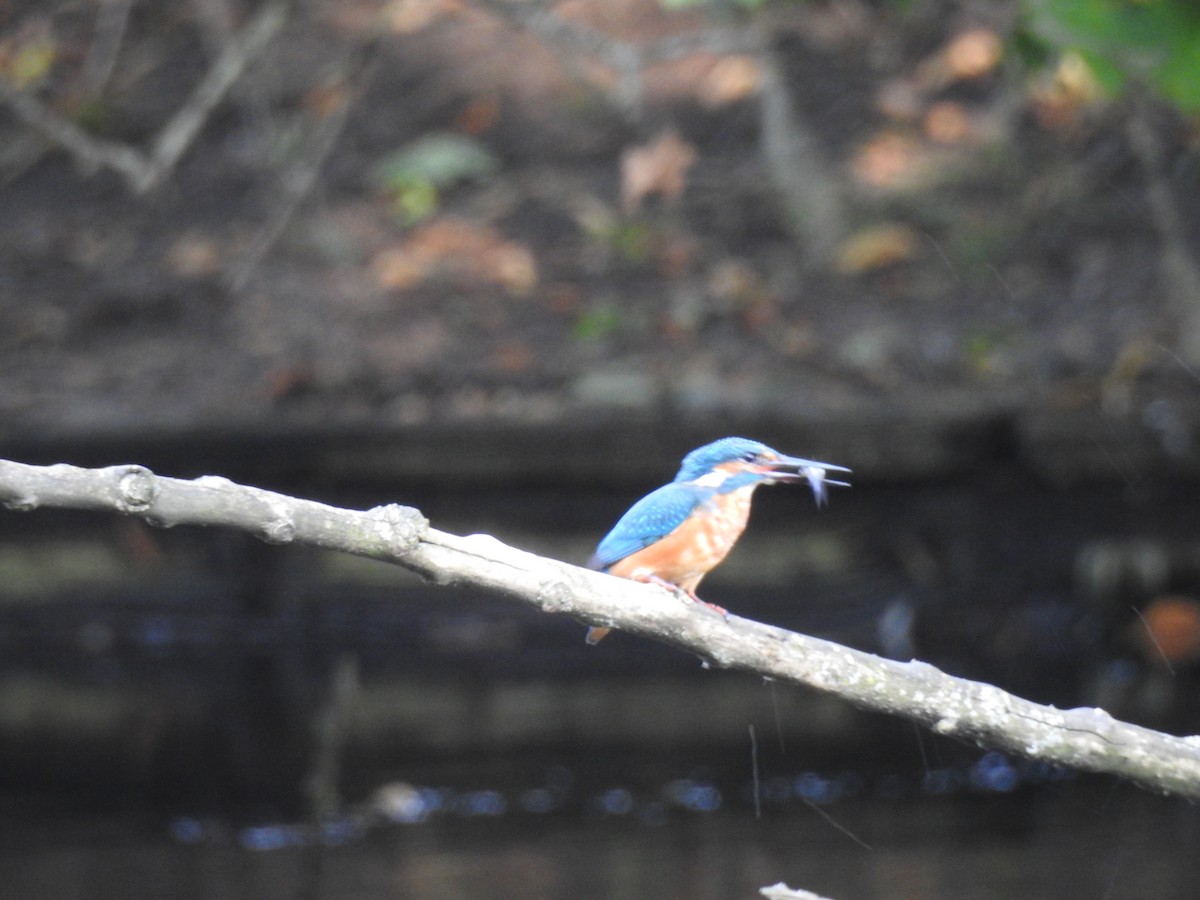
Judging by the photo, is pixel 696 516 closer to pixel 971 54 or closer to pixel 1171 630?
pixel 1171 630

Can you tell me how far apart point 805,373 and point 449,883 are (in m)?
4.05

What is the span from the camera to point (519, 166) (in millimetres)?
10797

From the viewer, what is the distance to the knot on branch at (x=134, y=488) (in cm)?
186

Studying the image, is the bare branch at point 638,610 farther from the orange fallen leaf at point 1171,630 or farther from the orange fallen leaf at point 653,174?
the orange fallen leaf at point 653,174

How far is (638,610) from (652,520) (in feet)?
0.90

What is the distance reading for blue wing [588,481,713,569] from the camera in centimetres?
227

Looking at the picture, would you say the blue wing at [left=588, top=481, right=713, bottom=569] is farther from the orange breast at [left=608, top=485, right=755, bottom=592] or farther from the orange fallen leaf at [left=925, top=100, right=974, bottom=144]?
the orange fallen leaf at [left=925, top=100, right=974, bottom=144]

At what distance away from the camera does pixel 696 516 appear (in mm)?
2270

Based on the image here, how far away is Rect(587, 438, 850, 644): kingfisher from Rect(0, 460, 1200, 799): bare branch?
0.13 metres

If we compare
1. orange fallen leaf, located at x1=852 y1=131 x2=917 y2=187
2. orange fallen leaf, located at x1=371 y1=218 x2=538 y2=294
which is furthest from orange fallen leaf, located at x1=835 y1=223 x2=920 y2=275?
orange fallen leaf, located at x1=371 y1=218 x2=538 y2=294

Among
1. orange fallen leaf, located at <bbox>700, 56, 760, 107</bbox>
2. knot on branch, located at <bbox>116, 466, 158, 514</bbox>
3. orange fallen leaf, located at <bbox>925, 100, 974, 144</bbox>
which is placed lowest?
knot on branch, located at <bbox>116, 466, 158, 514</bbox>

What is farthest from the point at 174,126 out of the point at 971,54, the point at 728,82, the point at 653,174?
the point at 971,54

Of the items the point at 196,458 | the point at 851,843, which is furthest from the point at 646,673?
the point at 196,458

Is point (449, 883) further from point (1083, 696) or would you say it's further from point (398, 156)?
point (398, 156)
